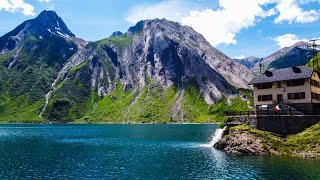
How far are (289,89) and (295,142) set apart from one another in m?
18.8

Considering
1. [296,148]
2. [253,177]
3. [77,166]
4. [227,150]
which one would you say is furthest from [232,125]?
[77,166]

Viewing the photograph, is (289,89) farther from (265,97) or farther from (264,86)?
(264,86)

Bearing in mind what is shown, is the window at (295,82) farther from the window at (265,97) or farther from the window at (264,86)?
the window at (265,97)

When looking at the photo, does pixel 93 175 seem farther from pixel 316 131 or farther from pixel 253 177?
pixel 316 131

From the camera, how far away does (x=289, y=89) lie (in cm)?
10225

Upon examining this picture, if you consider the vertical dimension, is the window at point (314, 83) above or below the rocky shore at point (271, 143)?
above

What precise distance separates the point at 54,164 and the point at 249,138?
52.2 m

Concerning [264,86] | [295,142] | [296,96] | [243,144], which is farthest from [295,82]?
[243,144]

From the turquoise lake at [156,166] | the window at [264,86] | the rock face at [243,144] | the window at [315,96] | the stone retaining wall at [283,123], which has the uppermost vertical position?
the window at [264,86]

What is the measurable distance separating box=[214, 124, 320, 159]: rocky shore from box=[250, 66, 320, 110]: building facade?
1051 cm

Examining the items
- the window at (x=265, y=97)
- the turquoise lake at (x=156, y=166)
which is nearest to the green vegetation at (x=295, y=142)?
the turquoise lake at (x=156, y=166)

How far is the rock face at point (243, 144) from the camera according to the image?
3602 inches

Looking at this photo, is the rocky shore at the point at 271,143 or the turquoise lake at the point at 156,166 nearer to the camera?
the turquoise lake at the point at 156,166

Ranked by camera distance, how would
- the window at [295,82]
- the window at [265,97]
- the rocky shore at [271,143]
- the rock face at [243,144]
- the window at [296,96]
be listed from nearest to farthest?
the rocky shore at [271,143], the rock face at [243,144], the window at [296,96], the window at [295,82], the window at [265,97]
